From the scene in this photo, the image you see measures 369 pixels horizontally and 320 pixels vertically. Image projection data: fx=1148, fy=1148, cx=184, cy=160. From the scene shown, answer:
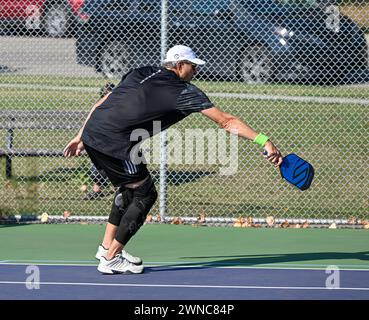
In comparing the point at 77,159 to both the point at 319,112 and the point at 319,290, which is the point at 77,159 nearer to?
the point at 319,112

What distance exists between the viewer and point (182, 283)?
30.8 feet

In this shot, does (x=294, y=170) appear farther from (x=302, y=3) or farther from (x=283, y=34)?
(x=302, y=3)

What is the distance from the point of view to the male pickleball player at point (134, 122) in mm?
9516

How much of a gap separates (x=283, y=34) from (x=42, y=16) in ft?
12.3

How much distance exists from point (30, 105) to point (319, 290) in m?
10.7

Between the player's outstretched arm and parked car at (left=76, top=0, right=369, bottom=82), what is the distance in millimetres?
6900


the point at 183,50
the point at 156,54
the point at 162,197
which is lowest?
the point at 162,197

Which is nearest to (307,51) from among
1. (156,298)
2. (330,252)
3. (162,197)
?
(162,197)

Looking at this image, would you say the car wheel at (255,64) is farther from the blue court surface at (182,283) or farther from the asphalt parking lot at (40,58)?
the blue court surface at (182,283)

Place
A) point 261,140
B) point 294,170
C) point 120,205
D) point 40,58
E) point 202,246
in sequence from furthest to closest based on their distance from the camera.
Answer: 1. point 40,58
2. point 202,246
3. point 120,205
4. point 294,170
5. point 261,140

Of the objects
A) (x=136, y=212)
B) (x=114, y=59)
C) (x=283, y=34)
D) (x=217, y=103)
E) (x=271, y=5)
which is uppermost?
(x=271, y=5)

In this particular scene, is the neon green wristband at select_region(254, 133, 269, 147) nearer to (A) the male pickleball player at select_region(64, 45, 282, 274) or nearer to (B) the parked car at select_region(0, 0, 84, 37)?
(A) the male pickleball player at select_region(64, 45, 282, 274)

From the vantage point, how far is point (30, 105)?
746 inches

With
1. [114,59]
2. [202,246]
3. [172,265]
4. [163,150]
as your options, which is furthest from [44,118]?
[172,265]
